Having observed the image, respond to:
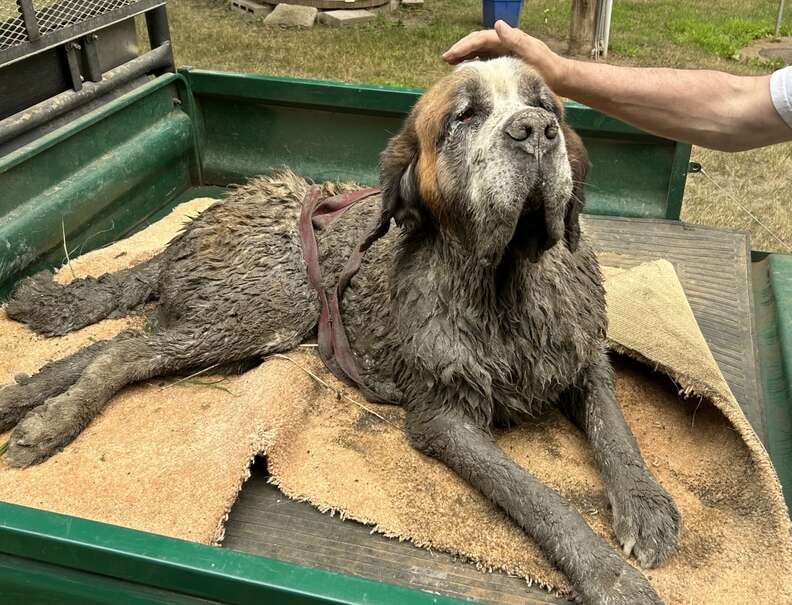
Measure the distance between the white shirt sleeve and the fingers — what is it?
3.85ft

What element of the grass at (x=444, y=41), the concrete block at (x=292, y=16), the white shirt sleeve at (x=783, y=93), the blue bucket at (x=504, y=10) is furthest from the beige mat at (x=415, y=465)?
the concrete block at (x=292, y=16)

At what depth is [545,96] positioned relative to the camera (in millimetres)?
2980

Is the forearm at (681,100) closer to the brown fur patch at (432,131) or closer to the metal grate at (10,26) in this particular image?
the brown fur patch at (432,131)

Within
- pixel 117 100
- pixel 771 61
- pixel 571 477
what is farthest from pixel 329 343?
pixel 771 61

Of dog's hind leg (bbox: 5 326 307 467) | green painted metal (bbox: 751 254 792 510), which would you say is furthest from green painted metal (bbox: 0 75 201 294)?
green painted metal (bbox: 751 254 792 510)

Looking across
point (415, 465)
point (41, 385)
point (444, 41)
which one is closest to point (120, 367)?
point (41, 385)

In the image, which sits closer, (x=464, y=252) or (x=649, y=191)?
(x=464, y=252)

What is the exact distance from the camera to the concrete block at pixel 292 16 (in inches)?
503

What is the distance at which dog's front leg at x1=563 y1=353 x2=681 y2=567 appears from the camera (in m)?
2.77

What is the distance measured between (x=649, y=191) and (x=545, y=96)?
2.20m

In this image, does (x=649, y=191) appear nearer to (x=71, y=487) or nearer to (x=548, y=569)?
(x=548, y=569)

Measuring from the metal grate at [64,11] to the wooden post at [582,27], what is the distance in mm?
8432

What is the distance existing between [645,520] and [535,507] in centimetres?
38

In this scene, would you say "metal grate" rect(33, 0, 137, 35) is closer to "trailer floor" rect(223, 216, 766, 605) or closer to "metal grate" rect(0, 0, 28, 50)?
"metal grate" rect(0, 0, 28, 50)
